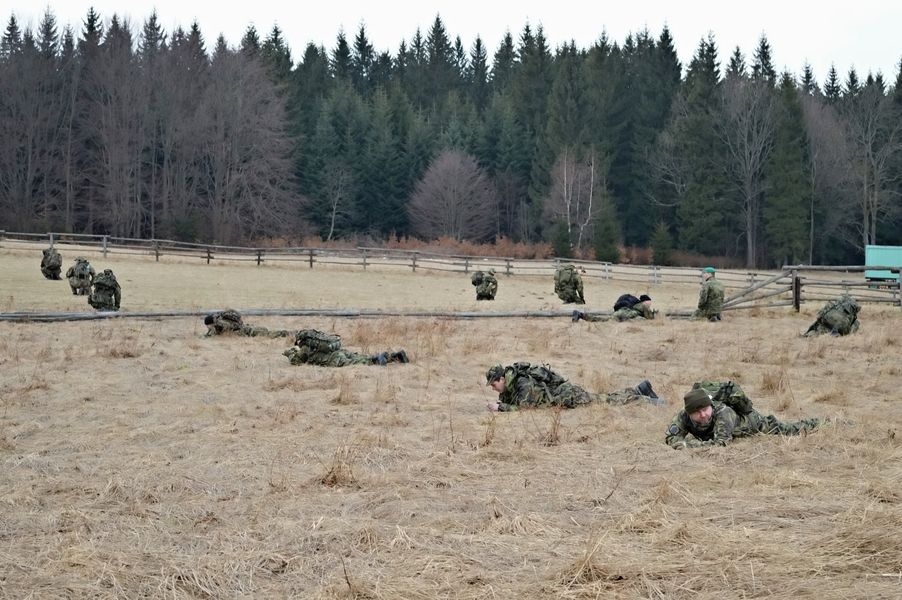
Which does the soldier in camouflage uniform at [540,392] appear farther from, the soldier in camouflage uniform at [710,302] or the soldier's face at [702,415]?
the soldier in camouflage uniform at [710,302]

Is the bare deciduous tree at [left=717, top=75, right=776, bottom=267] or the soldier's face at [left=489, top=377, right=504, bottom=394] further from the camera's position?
the bare deciduous tree at [left=717, top=75, right=776, bottom=267]

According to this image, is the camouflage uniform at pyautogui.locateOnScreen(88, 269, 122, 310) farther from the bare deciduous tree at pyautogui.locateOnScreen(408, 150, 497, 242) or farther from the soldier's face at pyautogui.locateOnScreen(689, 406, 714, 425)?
the bare deciduous tree at pyautogui.locateOnScreen(408, 150, 497, 242)

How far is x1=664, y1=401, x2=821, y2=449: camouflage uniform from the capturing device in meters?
8.47

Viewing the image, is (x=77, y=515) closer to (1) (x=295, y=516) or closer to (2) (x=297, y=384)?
(1) (x=295, y=516)

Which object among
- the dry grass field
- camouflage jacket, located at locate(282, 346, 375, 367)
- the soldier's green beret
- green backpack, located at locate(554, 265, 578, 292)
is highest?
green backpack, located at locate(554, 265, 578, 292)

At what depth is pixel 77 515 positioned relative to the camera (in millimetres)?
6375

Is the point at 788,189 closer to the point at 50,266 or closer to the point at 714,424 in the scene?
the point at 50,266

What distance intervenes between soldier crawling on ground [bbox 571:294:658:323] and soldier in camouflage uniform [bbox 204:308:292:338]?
692 cm

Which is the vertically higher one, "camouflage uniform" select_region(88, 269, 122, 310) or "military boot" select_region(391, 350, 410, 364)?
"camouflage uniform" select_region(88, 269, 122, 310)

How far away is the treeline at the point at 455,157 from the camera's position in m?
60.9

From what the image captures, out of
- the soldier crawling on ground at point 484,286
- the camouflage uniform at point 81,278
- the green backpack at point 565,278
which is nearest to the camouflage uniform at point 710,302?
the green backpack at point 565,278

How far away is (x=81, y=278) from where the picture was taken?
2489 centimetres

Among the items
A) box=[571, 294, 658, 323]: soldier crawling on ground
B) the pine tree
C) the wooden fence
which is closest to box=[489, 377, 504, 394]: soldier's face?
box=[571, 294, 658, 323]: soldier crawling on ground

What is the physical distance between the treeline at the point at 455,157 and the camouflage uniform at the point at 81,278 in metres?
32.4
